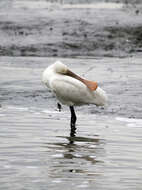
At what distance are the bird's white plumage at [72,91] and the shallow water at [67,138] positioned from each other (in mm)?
281

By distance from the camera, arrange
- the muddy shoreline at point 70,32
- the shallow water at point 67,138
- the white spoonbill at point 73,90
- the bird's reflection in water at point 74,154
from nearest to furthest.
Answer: the shallow water at point 67,138, the bird's reflection in water at point 74,154, the white spoonbill at point 73,90, the muddy shoreline at point 70,32

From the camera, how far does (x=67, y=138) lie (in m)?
9.73

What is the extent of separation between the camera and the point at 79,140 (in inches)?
379

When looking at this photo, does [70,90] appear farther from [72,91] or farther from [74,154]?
[74,154]

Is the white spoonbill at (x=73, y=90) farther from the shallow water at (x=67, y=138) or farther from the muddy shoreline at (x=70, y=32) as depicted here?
the muddy shoreline at (x=70, y=32)

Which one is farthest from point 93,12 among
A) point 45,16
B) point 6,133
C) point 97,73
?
point 6,133

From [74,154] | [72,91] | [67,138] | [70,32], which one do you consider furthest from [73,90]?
[70,32]

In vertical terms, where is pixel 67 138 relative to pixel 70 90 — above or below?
below

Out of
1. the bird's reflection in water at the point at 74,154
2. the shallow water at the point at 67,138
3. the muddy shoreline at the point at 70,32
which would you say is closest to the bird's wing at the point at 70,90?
the shallow water at the point at 67,138

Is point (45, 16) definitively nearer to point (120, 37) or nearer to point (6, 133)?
point (120, 37)

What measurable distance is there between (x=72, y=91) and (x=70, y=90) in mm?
43

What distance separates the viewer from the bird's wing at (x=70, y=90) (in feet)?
37.6

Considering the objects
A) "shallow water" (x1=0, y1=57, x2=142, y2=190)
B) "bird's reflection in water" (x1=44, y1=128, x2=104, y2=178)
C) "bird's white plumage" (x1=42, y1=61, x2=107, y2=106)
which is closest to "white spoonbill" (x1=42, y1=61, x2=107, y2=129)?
"bird's white plumage" (x1=42, y1=61, x2=107, y2=106)

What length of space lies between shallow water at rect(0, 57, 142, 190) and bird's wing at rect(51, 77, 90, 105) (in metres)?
0.31
